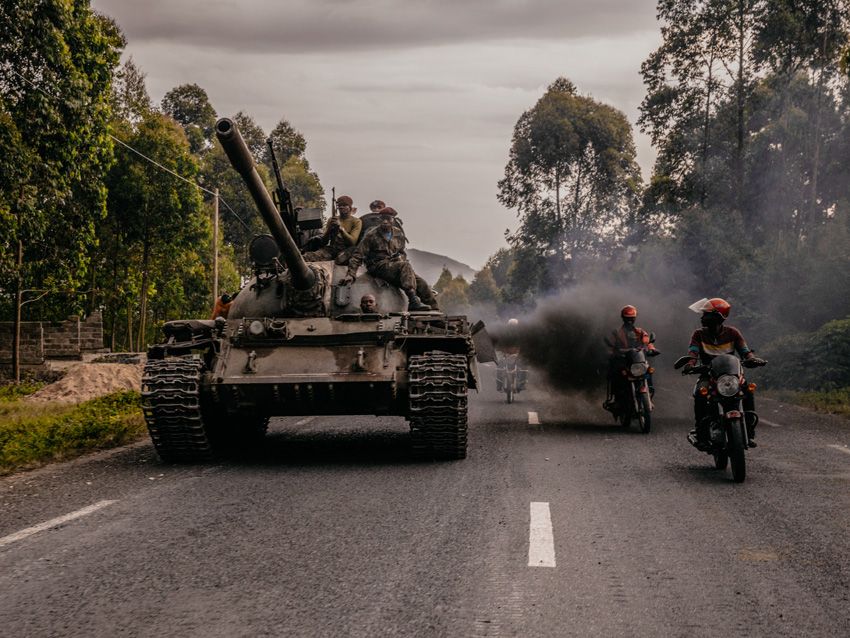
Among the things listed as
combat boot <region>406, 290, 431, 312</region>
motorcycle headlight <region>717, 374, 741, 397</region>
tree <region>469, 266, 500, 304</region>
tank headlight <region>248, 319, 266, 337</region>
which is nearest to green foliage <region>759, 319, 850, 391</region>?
combat boot <region>406, 290, 431, 312</region>

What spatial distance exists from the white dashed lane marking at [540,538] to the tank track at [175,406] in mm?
4006

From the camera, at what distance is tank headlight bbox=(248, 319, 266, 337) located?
11.3 metres

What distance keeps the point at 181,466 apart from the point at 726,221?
29.7 metres

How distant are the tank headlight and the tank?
0.03ft

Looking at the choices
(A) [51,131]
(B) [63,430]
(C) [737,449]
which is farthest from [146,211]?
(C) [737,449]

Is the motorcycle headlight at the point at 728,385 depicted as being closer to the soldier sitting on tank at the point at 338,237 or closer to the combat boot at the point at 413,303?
the combat boot at the point at 413,303

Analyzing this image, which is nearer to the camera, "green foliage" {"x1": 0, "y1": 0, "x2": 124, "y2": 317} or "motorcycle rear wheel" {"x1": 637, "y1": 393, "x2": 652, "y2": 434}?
"motorcycle rear wheel" {"x1": 637, "y1": 393, "x2": 652, "y2": 434}

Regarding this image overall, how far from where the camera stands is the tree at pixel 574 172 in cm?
5603

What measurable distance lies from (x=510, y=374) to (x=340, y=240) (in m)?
8.36

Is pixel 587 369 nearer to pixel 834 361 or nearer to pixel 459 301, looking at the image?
pixel 834 361

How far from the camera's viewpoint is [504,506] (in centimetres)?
834

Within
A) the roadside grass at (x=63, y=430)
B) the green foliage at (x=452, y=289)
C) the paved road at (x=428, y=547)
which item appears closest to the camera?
the paved road at (x=428, y=547)

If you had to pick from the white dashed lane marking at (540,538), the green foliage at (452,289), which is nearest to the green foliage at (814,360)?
the white dashed lane marking at (540,538)

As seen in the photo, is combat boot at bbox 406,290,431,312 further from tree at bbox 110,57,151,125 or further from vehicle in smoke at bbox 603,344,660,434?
tree at bbox 110,57,151,125
